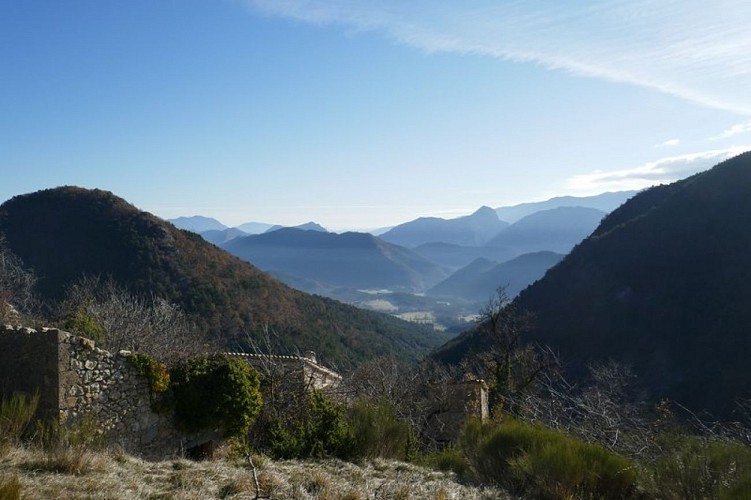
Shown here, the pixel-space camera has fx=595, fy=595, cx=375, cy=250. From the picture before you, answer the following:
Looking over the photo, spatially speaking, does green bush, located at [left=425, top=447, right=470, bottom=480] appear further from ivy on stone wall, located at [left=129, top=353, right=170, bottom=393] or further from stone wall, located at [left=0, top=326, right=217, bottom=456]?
ivy on stone wall, located at [left=129, top=353, right=170, bottom=393]

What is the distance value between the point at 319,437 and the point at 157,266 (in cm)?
2973

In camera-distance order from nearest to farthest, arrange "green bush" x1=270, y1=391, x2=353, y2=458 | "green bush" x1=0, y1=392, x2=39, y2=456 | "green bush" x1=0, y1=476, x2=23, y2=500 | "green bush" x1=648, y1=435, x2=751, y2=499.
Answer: "green bush" x1=0, y1=476, x2=23, y2=500, "green bush" x1=648, y1=435, x2=751, y2=499, "green bush" x1=0, y1=392, x2=39, y2=456, "green bush" x1=270, y1=391, x2=353, y2=458

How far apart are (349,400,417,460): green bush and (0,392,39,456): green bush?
453cm

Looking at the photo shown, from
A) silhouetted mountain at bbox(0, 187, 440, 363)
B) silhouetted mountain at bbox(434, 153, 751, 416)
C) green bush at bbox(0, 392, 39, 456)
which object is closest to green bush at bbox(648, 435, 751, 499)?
green bush at bbox(0, 392, 39, 456)

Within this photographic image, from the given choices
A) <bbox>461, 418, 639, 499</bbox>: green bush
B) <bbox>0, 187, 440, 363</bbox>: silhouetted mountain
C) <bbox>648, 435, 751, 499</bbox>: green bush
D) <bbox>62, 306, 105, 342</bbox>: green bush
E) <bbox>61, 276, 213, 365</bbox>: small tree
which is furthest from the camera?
<bbox>0, 187, 440, 363</bbox>: silhouetted mountain

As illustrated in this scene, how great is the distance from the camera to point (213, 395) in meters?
9.44

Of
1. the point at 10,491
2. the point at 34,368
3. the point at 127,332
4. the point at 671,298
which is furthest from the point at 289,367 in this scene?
the point at 671,298

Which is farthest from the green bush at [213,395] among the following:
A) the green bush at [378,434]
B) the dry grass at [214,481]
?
the green bush at [378,434]

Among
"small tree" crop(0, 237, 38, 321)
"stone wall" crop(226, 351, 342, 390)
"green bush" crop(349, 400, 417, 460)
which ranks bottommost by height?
"green bush" crop(349, 400, 417, 460)

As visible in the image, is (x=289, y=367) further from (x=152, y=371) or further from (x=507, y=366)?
(x=507, y=366)

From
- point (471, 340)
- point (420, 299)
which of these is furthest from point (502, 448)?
point (420, 299)

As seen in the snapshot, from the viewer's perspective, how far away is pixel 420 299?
18638 cm

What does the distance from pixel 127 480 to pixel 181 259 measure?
112 feet

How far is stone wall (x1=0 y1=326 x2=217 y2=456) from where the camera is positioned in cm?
742
